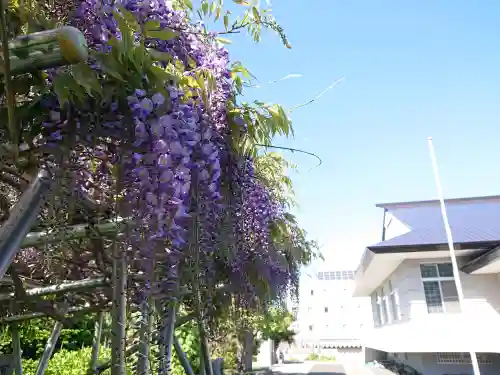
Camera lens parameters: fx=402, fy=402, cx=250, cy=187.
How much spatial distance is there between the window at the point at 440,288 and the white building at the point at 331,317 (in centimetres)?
2815

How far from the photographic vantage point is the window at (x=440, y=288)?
950 cm

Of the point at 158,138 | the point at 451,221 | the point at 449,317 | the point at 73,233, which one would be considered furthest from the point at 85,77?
the point at 451,221

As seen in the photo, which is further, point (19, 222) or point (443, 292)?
point (443, 292)

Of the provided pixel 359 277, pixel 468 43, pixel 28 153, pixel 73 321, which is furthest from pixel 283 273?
pixel 359 277

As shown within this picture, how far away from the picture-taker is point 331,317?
41188 millimetres

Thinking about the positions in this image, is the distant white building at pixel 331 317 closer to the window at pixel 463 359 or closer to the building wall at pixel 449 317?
the window at pixel 463 359

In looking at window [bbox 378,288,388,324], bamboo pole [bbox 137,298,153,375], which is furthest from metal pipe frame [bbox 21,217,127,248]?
window [bbox 378,288,388,324]

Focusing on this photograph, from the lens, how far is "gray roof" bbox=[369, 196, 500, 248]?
9109 millimetres

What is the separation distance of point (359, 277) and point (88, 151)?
13.7 m

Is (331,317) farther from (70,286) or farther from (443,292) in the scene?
(70,286)

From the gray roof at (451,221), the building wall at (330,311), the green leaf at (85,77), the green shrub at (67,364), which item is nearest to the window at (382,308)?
the gray roof at (451,221)

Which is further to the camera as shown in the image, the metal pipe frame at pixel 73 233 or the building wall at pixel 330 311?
the building wall at pixel 330 311

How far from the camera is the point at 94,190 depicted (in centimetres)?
123

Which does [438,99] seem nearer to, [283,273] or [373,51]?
[373,51]
